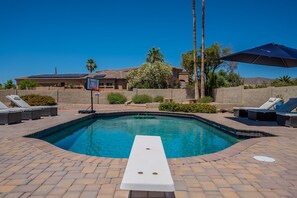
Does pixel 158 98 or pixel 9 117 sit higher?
pixel 158 98

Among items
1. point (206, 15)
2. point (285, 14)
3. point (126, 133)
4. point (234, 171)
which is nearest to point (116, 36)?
point (206, 15)

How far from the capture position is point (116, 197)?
8.91ft

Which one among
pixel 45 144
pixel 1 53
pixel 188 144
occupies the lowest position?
pixel 188 144

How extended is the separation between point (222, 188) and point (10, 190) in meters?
2.85

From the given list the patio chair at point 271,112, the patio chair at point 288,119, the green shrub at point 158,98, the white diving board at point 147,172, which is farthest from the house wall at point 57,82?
the white diving board at point 147,172

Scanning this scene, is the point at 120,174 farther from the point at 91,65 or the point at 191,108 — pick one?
the point at 91,65

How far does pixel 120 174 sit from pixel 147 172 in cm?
149

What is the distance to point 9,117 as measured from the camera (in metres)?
8.67

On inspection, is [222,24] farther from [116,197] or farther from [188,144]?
[116,197]

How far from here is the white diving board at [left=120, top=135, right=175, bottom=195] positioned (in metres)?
1.90

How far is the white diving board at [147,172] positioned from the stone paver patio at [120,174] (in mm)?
571

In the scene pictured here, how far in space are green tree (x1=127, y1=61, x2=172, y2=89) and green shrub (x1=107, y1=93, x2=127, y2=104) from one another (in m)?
6.65

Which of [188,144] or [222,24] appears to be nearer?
[188,144]

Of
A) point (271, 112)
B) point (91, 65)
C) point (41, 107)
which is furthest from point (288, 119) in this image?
point (91, 65)
